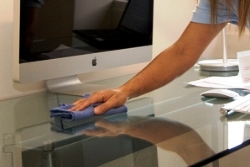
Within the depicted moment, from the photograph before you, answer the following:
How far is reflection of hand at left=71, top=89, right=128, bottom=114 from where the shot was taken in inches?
44.1

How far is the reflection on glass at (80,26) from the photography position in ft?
4.37

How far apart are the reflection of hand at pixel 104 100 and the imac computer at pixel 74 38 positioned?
0.90 ft

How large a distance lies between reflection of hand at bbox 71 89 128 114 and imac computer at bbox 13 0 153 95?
28 centimetres

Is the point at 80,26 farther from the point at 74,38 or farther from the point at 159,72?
the point at 159,72

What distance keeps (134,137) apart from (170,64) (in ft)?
1.39

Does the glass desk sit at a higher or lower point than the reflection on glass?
lower

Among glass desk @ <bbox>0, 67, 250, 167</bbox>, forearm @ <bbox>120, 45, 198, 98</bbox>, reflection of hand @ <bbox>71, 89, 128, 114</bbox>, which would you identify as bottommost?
glass desk @ <bbox>0, 67, 250, 167</bbox>

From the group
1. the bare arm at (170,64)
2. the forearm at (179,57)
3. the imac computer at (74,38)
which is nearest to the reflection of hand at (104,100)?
the bare arm at (170,64)

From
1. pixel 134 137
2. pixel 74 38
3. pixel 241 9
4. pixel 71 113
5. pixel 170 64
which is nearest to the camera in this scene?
pixel 134 137

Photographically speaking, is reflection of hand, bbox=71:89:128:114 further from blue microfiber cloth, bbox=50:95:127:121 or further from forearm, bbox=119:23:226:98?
forearm, bbox=119:23:226:98

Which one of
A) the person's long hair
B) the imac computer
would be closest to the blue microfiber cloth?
the imac computer

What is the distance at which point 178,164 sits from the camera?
80cm

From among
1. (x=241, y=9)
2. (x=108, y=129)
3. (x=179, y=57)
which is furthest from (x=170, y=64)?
(x=108, y=129)

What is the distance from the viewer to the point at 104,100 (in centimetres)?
116
